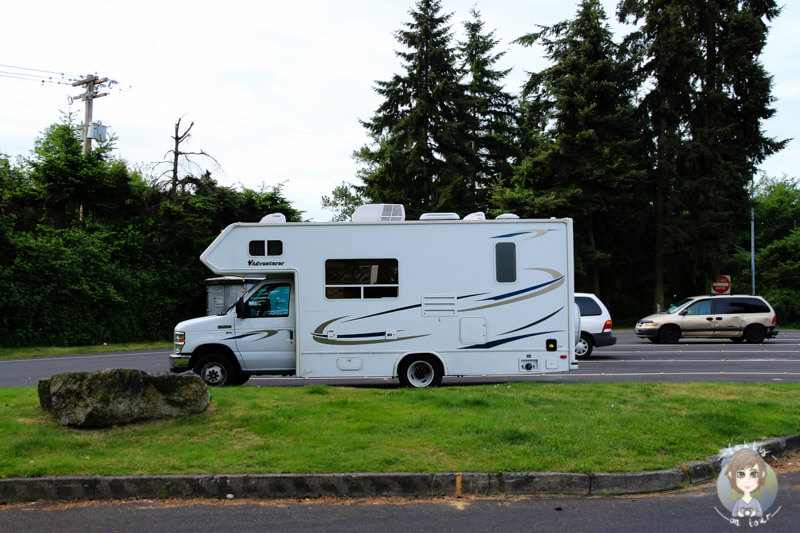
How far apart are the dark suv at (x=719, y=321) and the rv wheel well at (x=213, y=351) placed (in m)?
15.9

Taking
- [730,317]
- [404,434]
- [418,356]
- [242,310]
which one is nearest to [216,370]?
[242,310]

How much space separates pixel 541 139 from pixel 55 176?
946 inches

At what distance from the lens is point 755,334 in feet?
72.9

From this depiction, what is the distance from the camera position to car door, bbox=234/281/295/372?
38.3 ft

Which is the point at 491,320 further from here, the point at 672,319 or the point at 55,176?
the point at 55,176

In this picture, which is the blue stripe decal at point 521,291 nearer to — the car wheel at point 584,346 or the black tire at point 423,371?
the black tire at point 423,371

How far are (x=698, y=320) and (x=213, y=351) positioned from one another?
1728cm

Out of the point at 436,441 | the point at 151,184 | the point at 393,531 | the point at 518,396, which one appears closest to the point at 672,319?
the point at 518,396

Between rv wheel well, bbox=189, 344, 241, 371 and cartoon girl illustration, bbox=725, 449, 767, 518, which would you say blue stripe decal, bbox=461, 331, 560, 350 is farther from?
cartoon girl illustration, bbox=725, 449, 767, 518

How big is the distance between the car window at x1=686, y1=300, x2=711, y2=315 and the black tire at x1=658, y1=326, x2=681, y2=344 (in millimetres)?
752

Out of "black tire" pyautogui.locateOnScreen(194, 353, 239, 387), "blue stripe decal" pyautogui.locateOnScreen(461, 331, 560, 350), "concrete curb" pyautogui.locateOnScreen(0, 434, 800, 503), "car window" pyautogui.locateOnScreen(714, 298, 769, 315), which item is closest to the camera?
"concrete curb" pyautogui.locateOnScreen(0, 434, 800, 503)

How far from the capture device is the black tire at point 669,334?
74.3ft

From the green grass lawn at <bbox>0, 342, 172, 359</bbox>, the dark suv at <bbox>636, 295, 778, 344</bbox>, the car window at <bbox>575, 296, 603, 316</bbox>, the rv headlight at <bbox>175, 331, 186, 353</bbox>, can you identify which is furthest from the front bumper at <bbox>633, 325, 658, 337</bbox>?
the green grass lawn at <bbox>0, 342, 172, 359</bbox>

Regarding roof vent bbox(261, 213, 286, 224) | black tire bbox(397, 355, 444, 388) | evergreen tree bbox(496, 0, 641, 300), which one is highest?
evergreen tree bbox(496, 0, 641, 300)
